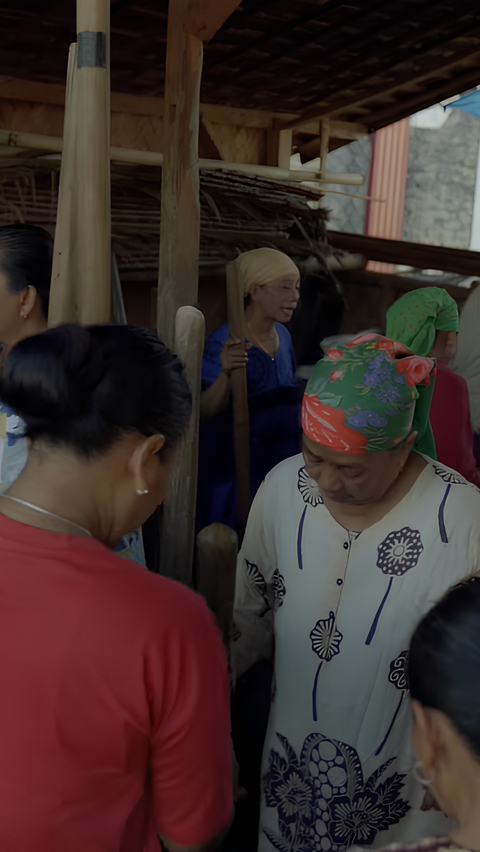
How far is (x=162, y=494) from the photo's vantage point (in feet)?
3.92

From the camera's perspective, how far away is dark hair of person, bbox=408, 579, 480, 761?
0.88 m

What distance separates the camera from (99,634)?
94cm

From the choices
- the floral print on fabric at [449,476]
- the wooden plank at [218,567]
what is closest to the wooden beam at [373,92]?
the floral print on fabric at [449,476]

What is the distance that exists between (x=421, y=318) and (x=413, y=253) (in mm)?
2460

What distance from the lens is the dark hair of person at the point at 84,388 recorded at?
105 cm

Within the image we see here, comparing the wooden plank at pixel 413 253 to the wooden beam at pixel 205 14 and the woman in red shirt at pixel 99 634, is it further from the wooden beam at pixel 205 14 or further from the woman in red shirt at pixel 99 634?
the woman in red shirt at pixel 99 634

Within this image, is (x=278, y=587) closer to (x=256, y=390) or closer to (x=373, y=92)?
(x=256, y=390)

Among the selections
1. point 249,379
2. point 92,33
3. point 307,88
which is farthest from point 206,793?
point 307,88

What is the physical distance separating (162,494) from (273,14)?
2772 mm

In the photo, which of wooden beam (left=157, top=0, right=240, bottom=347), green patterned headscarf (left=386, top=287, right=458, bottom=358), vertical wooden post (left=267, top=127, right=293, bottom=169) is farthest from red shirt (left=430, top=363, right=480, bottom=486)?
vertical wooden post (left=267, top=127, right=293, bottom=169)

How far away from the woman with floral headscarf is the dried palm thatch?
2.26 metres

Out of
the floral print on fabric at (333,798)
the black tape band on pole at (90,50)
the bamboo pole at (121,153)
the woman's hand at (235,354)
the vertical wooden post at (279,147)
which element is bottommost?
the floral print on fabric at (333,798)

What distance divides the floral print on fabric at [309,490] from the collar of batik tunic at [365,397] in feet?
0.54

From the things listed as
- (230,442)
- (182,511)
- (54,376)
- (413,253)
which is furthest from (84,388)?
(413,253)
